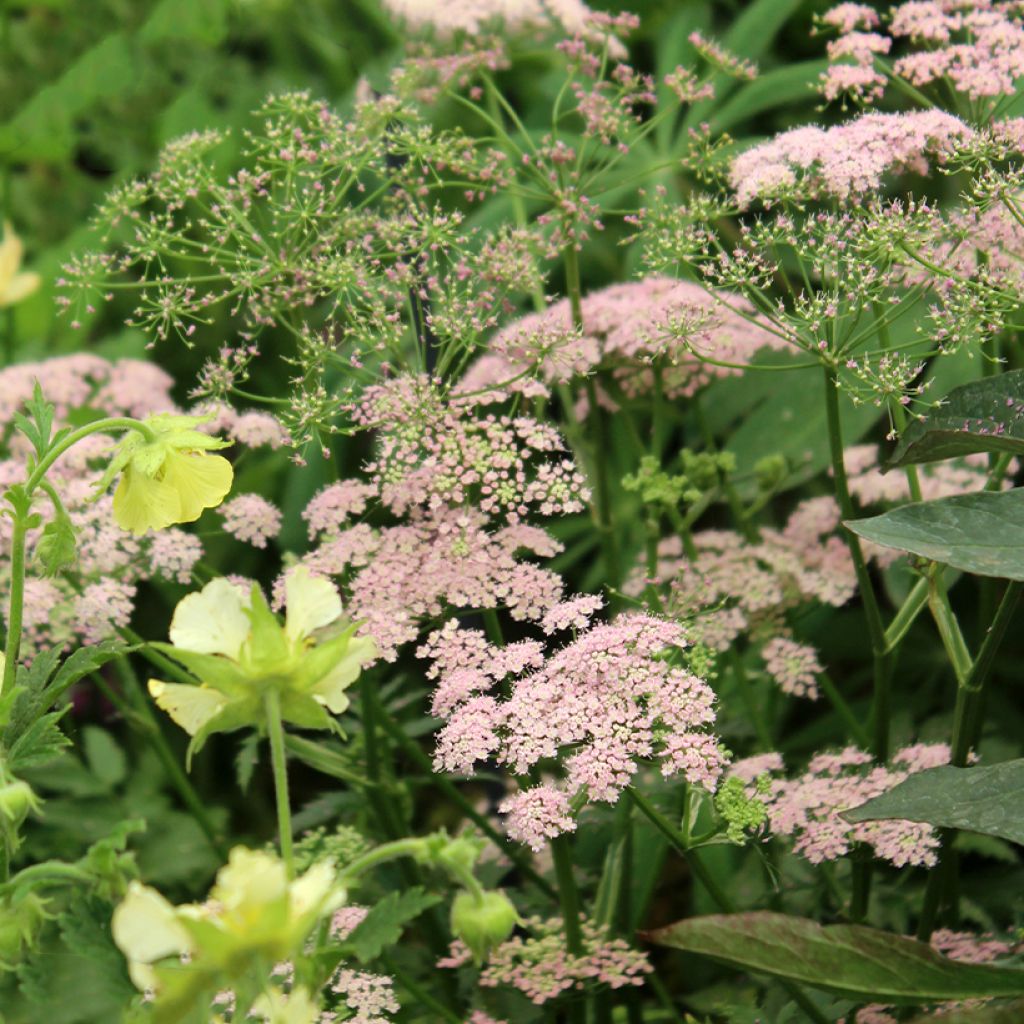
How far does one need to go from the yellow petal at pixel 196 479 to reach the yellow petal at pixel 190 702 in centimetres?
17

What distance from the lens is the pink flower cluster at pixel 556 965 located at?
0.94m

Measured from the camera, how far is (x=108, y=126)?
2.30 meters

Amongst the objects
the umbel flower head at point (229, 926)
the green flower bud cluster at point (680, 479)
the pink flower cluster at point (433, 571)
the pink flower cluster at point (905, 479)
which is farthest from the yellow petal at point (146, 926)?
the pink flower cluster at point (905, 479)

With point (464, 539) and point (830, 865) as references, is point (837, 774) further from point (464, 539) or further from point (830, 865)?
point (464, 539)

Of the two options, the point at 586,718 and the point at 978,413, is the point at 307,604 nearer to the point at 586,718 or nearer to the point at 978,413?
the point at 586,718

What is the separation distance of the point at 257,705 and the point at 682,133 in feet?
4.60

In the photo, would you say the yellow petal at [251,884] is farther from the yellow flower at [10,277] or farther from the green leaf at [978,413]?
the green leaf at [978,413]

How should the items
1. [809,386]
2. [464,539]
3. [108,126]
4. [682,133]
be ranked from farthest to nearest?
[108,126], [682,133], [809,386], [464,539]

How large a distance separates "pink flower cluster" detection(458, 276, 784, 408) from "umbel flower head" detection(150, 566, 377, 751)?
12.9 inches

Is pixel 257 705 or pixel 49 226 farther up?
pixel 49 226

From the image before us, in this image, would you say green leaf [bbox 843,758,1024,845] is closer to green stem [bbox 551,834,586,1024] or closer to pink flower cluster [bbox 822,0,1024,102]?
green stem [bbox 551,834,586,1024]

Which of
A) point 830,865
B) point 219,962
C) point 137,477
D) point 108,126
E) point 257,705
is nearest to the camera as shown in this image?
point 219,962

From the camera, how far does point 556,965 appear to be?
95cm

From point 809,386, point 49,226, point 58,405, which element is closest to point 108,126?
point 49,226
